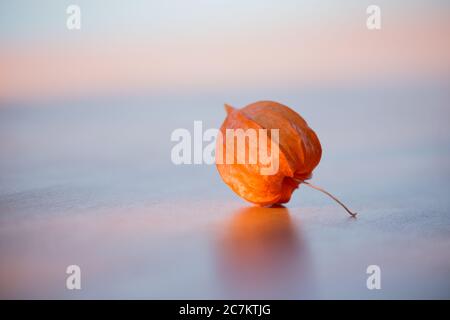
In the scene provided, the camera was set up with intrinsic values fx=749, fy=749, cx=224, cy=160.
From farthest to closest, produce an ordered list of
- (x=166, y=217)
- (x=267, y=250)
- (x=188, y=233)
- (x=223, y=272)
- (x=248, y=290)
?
1. (x=166, y=217)
2. (x=188, y=233)
3. (x=267, y=250)
4. (x=223, y=272)
5. (x=248, y=290)

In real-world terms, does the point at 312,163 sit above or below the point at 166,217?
above

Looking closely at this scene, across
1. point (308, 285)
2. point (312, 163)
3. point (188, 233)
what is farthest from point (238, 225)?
point (308, 285)

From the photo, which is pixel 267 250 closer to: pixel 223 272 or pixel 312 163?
pixel 223 272

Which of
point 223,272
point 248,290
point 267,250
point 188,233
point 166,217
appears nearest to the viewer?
point 248,290

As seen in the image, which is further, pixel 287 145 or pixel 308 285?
pixel 287 145

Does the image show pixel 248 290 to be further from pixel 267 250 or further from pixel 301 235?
pixel 301 235

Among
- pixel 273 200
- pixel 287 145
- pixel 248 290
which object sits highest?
pixel 287 145
